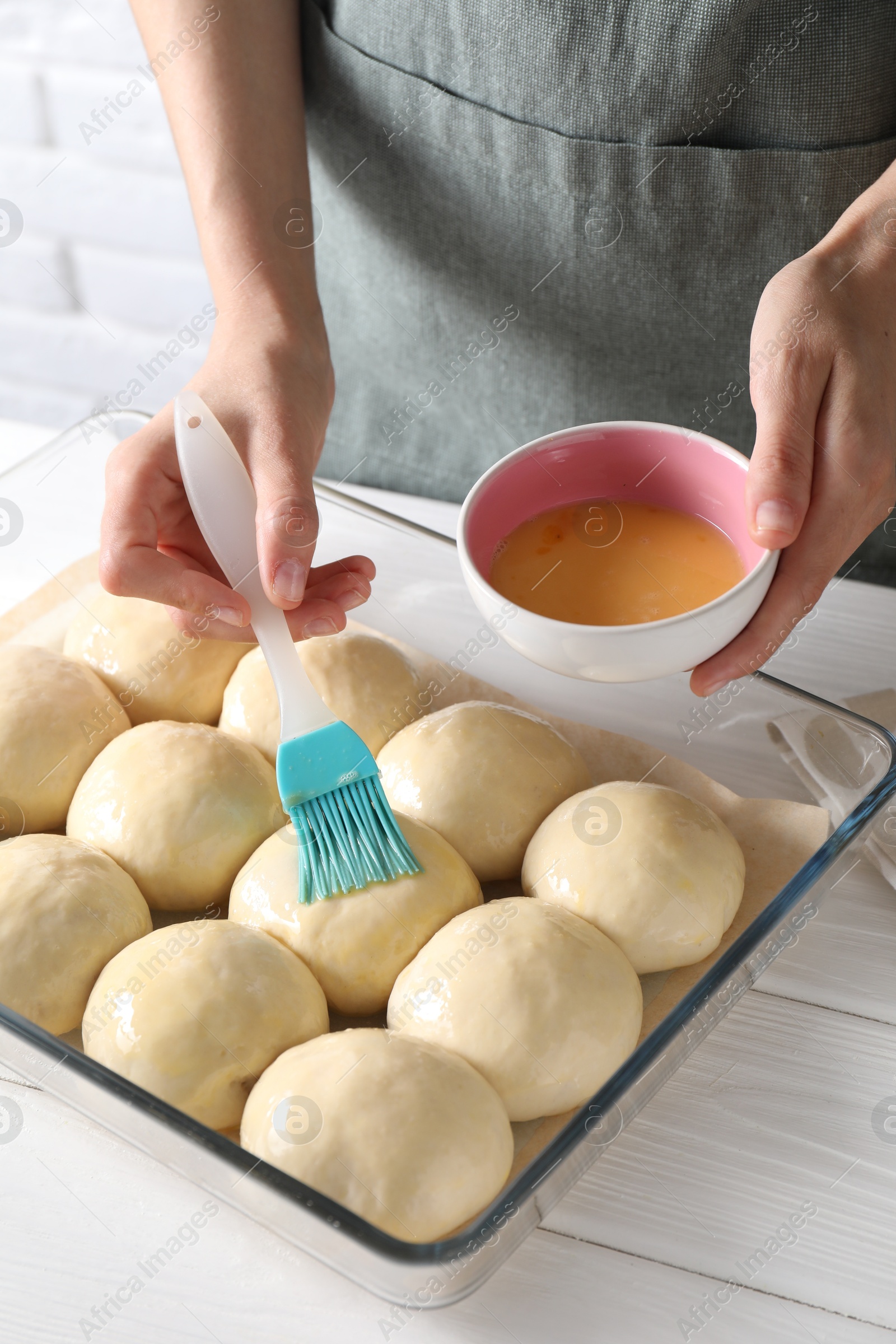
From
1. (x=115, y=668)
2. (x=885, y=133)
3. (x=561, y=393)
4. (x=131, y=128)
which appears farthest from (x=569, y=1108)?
(x=131, y=128)

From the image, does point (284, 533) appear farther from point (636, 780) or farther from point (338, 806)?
point (636, 780)

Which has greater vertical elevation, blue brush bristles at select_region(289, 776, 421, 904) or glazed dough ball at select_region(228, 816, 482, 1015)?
blue brush bristles at select_region(289, 776, 421, 904)

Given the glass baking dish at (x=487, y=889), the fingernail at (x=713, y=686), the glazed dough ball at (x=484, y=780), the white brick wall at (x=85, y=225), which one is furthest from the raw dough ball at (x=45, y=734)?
the white brick wall at (x=85, y=225)

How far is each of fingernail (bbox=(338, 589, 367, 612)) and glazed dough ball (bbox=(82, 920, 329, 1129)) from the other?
0.80ft

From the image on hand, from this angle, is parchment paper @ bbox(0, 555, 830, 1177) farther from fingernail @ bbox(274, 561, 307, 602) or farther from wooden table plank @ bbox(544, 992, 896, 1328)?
fingernail @ bbox(274, 561, 307, 602)

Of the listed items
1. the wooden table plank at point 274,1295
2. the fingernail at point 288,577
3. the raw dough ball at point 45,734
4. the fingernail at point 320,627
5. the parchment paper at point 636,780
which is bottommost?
the wooden table plank at point 274,1295

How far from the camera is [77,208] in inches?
71.1

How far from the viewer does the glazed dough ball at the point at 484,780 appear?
78 cm

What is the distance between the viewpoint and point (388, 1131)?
572 millimetres

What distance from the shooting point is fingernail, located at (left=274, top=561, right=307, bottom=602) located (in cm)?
69

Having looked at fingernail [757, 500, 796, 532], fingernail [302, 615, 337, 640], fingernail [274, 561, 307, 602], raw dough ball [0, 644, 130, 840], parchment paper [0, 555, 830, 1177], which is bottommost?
parchment paper [0, 555, 830, 1177]

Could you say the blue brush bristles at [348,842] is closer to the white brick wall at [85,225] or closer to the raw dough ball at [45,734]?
the raw dough ball at [45,734]

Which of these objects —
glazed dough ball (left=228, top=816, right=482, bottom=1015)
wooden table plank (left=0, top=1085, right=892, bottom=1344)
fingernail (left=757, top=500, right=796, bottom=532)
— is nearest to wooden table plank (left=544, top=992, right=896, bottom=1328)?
wooden table plank (left=0, top=1085, right=892, bottom=1344)

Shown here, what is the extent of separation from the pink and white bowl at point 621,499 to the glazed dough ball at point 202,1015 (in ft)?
0.81
